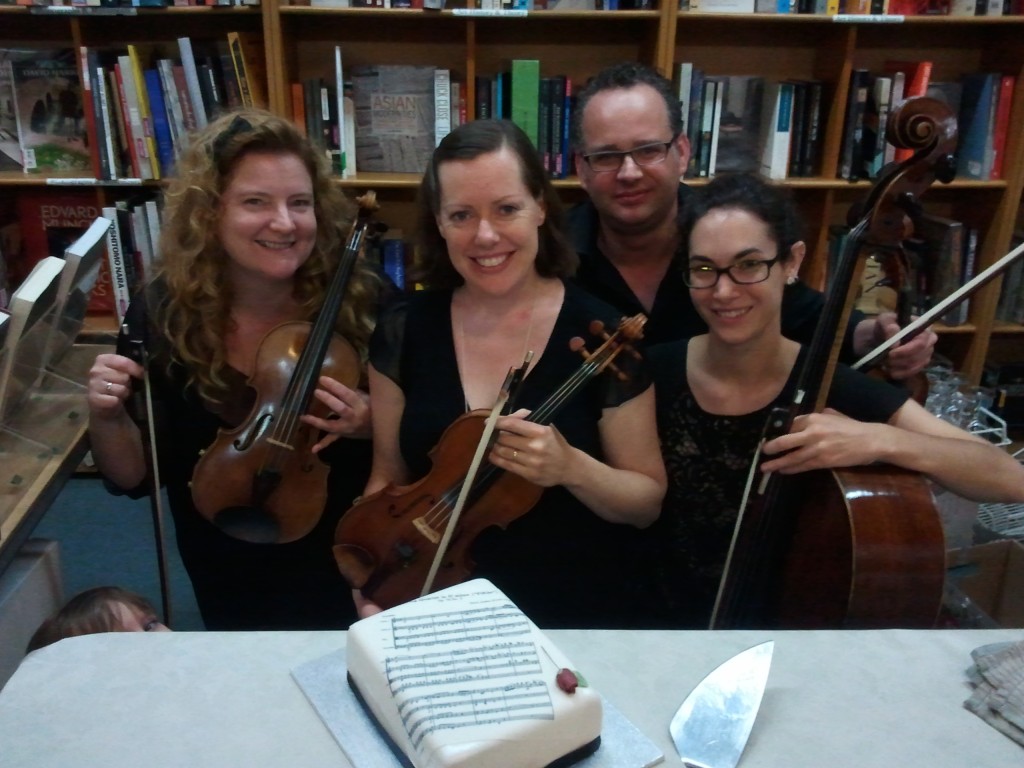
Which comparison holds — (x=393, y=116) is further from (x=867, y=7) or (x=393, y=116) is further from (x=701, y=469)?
(x=701, y=469)

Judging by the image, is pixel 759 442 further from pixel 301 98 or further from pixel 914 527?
pixel 301 98

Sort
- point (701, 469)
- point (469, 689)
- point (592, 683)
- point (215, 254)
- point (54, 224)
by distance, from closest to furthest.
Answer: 1. point (469, 689)
2. point (592, 683)
3. point (701, 469)
4. point (215, 254)
5. point (54, 224)

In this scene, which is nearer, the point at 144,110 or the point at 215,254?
the point at 215,254

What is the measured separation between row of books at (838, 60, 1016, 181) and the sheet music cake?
2.31 meters

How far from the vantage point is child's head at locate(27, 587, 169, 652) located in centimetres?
110

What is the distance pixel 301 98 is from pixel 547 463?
1.92 metres

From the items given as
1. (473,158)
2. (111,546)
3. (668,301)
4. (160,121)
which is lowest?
(111,546)

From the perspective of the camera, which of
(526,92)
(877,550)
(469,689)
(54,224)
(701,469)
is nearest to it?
(469,689)

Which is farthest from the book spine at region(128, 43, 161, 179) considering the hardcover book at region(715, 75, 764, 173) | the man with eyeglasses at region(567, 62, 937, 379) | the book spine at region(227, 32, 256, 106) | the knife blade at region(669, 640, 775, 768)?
the knife blade at region(669, 640, 775, 768)

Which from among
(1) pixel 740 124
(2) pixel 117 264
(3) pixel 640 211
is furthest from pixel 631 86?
(2) pixel 117 264

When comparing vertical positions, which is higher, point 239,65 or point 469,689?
point 239,65

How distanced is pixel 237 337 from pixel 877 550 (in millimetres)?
1077

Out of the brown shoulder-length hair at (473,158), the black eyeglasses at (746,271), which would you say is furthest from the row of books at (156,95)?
the black eyeglasses at (746,271)

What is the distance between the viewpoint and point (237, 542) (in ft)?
4.91
